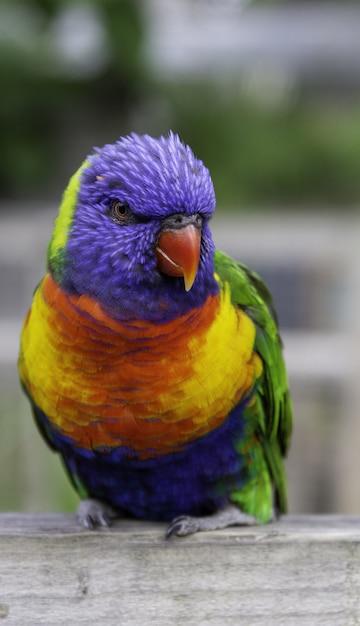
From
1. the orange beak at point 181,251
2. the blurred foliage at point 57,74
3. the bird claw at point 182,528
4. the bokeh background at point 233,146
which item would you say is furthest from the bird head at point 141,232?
the blurred foliage at point 57,74

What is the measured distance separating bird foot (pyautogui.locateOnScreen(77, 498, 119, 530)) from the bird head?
1.42 ft

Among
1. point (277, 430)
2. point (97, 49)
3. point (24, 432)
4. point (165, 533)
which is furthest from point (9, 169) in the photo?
point (165, 533)

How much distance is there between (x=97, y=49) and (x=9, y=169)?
125cm

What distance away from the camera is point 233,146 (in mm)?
5887

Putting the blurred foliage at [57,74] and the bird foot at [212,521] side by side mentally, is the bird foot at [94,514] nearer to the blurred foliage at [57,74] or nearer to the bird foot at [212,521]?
the bird foot at [212,521]

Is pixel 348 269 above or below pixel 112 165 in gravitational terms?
below

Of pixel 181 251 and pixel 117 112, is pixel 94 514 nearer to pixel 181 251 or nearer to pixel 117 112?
pixel 181 251

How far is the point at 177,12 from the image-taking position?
27.7ft

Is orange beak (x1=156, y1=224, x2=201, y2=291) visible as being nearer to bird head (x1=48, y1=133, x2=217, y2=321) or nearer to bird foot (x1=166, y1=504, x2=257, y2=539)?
bird head (x1=48, y1=133, x2=217, y2=321)

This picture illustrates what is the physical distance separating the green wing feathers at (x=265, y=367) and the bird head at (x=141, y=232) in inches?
8.1

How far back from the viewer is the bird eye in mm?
1541

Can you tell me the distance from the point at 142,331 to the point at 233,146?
4.57 metres

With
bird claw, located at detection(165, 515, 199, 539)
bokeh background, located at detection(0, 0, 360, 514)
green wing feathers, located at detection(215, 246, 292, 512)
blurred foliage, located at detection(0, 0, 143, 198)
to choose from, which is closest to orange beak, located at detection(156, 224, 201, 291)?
green wing feathers, located at detection(215, 246, 292, 512)

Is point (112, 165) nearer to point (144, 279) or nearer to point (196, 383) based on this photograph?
point (144, 279)
